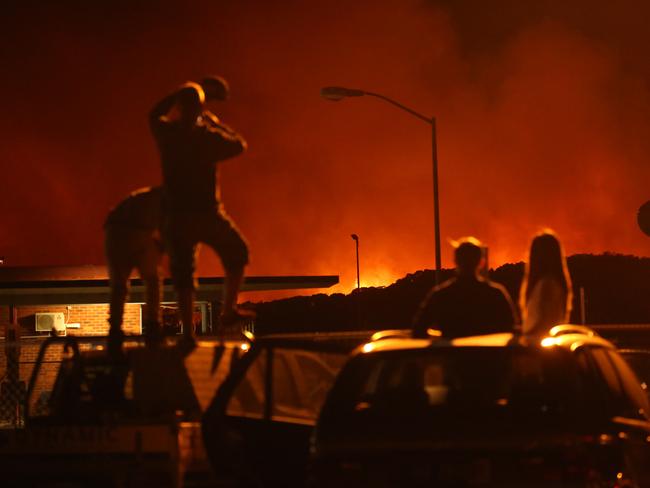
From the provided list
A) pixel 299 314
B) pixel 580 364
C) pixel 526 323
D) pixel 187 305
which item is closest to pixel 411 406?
pixel 580 364

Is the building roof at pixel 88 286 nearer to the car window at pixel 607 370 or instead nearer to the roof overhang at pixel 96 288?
the roof overhang at pixel 96 288

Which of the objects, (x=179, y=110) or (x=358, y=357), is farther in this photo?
(x=179, y=110)

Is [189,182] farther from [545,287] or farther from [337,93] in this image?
[337,93]

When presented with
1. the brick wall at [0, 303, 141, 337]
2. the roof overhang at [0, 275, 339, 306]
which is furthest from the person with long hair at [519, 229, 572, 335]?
the brick wall at [0, 303, 141, 337]

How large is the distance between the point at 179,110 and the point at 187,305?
1.24 meters

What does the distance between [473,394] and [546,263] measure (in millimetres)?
1638

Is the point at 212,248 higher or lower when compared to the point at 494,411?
higher

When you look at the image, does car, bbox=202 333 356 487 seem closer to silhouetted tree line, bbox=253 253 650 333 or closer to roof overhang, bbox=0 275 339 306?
roof overhang, bbox=0 275 339 306

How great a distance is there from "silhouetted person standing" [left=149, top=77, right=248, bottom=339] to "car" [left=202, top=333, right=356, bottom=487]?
33.8 inches

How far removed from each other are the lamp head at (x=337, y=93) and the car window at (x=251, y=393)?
19328 mm

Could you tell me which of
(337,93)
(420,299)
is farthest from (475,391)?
(420,299)

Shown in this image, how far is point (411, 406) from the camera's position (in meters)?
6.49

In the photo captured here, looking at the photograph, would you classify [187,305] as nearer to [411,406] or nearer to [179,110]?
[179,110]

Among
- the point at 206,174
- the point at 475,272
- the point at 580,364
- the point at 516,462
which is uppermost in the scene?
the point at 206,174
